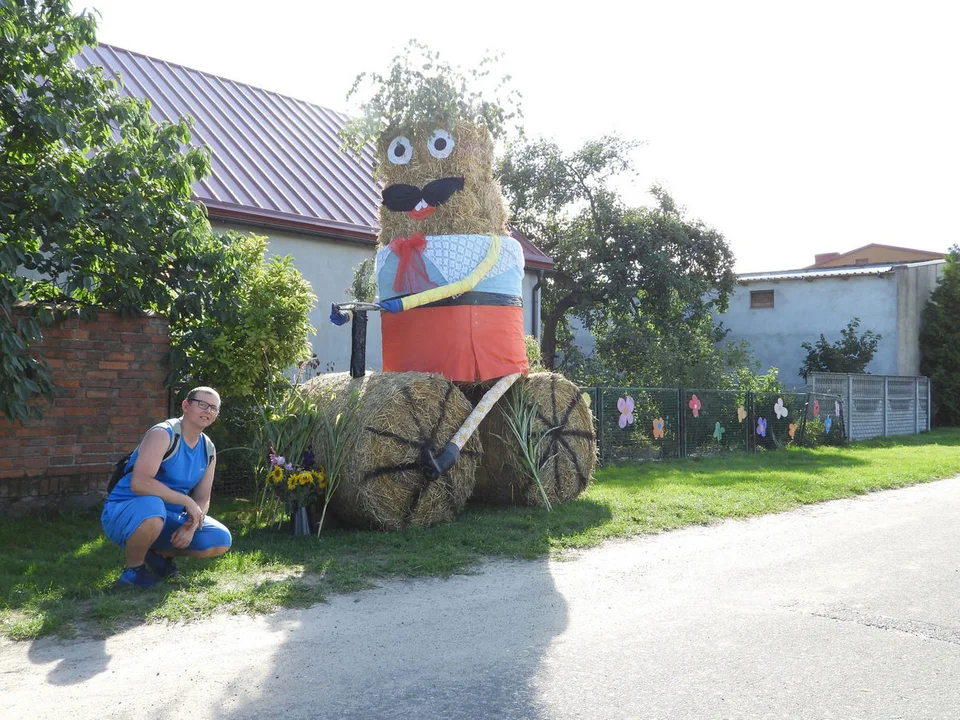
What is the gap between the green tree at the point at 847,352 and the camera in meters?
24.9

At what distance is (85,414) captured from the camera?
7820 millimetres

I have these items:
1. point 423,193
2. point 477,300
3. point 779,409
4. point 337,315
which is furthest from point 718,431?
point 337,315

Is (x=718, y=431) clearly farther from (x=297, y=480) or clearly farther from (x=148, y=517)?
(x=148, y=517)

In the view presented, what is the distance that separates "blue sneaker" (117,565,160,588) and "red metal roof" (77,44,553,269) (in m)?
7.24

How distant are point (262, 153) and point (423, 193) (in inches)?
293

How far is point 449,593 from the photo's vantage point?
551 cm

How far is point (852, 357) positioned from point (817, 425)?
317 inches

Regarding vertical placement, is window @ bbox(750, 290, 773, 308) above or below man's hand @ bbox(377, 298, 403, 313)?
above

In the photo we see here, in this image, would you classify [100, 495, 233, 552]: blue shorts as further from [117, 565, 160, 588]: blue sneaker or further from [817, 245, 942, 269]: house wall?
[817, 245, 942, 269]: house wall

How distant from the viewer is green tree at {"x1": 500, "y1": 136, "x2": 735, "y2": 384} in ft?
64.3

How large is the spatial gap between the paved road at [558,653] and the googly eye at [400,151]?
3.98 meters

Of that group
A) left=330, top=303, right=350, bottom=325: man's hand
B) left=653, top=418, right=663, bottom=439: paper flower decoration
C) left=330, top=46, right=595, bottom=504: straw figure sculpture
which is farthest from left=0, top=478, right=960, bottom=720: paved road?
left=653, top=418, right=663, bottom=439: paper flower decoration

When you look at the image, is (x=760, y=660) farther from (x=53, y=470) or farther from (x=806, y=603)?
(x=53, y=470)

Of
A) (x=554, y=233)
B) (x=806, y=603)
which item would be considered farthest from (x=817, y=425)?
(x=806, y=603)
